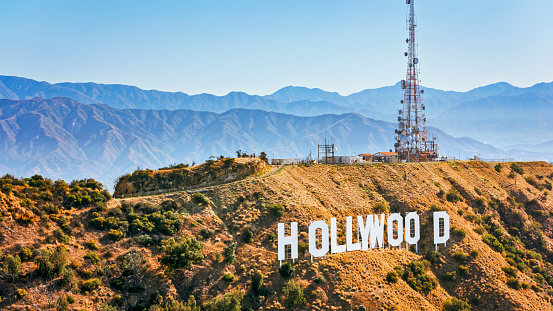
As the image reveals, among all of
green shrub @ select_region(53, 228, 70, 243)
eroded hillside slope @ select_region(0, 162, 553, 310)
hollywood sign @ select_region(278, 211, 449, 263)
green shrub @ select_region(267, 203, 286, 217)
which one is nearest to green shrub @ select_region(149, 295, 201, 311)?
eroded hillside slope @ select_region(0, 162, 553, 310)

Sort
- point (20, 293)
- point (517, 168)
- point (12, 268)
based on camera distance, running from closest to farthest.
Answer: point (20, 293), point (12, 268), point (517, 168)

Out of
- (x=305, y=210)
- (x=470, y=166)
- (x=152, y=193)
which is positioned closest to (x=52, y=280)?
(x=152, y=193)

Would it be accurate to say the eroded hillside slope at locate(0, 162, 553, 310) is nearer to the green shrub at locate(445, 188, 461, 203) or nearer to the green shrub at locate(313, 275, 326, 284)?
the green shrub at locate(313, 275, 326, 284)

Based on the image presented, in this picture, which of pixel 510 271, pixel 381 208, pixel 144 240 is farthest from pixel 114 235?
pixel 510 271

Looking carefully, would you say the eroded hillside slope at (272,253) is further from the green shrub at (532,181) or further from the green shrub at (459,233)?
the green shrub at (532,181)

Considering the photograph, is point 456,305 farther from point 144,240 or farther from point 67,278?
point 67,278

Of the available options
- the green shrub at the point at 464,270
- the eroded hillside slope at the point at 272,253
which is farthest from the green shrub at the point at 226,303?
the green shrub at the point at 464,270
